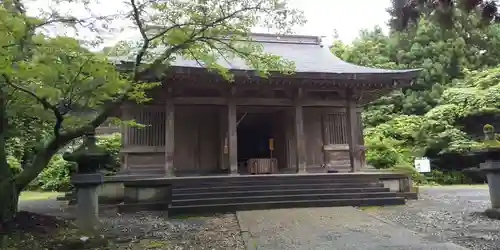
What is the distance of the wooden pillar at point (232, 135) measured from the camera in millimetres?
10656

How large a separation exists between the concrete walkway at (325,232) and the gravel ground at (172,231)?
287mm

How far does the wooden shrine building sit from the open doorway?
5.8 inches

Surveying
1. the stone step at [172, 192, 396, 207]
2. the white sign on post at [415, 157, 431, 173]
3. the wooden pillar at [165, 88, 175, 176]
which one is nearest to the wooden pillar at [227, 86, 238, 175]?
the wooden pillar at [165, 88, 175, 176]

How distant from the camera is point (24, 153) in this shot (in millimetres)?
10758

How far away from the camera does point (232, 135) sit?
10.9m

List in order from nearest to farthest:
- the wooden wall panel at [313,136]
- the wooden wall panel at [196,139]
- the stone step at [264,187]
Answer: the stone step at [264,187], the wooden wall panel at [196,139], the wooden wall panel at [313,136]

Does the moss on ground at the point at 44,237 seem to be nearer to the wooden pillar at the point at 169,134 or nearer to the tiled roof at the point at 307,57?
the wooden pillar at the point at 169,134

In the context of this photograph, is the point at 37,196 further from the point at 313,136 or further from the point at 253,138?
the point at 313,136

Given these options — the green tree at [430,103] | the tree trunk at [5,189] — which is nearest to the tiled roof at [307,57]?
the green tree at [430,103]

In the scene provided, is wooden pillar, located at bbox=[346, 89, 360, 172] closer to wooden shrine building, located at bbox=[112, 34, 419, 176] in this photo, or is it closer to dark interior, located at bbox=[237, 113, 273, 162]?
wooden shrine building, located at bbox=[112, 34, 419, 176]

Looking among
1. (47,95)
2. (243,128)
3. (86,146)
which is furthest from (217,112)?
(47,95)

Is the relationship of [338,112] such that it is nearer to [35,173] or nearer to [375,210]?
[375,210]

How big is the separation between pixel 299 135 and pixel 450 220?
5.17 metres

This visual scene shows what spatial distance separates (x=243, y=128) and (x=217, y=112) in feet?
9.03
